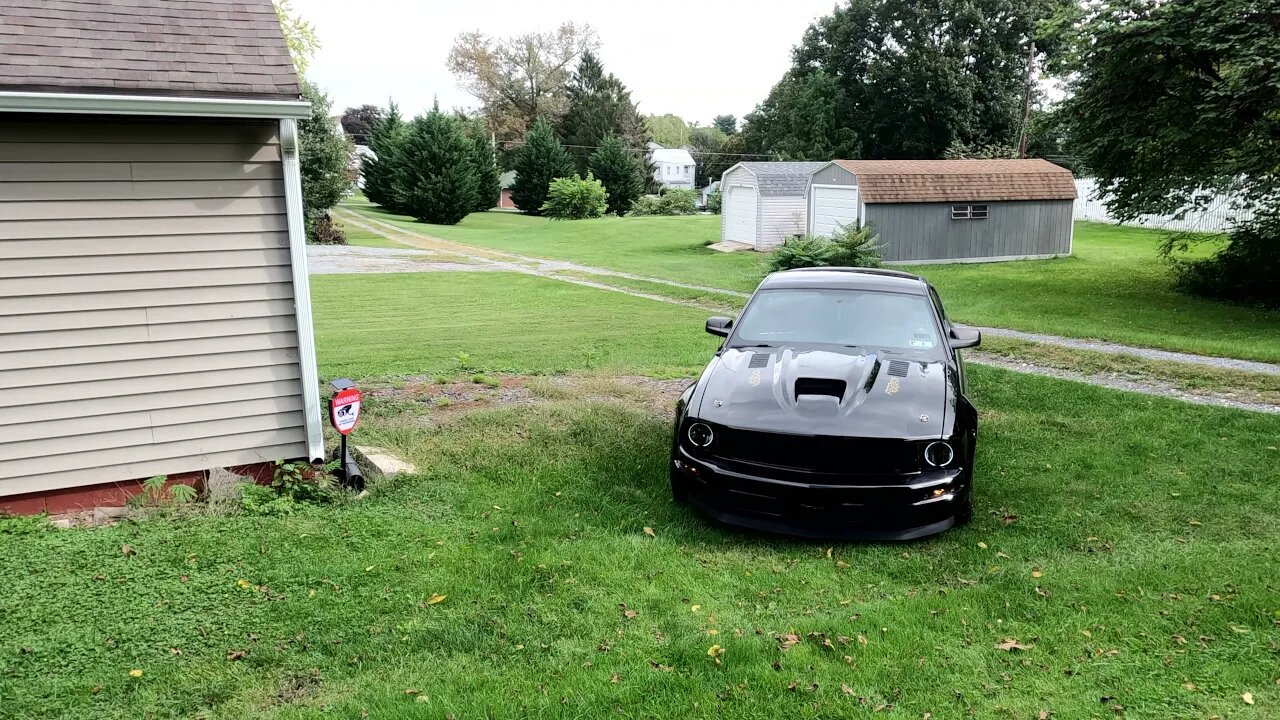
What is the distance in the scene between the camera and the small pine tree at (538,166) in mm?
52469

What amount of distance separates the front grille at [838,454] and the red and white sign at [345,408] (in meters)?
2.67

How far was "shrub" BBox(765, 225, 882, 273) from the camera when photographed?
19688 mm

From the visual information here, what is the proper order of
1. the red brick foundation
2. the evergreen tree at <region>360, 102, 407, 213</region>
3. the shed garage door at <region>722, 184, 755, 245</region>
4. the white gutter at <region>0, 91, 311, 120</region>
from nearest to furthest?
the white gutter at <region>0, 91, 311, 120</region> → the red brick foundation → the shed garage door at <region>722, 184, 755, 245</region> → the evergreen tree at <region>360, 102, 407, 213</region>

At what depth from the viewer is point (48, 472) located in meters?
5.95

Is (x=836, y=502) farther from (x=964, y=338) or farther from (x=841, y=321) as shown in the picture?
(x=964, y=338)

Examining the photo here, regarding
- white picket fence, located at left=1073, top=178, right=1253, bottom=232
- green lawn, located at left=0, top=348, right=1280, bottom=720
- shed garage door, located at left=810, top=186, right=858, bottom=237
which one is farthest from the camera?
Result: white picket fence, located at left=1073, top=178, right=1253, bottom=232

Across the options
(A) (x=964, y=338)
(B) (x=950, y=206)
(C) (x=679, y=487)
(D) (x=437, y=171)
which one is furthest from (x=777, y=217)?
(C) (x=679, y=487)

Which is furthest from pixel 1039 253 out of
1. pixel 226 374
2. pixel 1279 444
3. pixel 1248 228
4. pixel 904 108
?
pixel 904 108

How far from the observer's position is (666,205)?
5309 cm

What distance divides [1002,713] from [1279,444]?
214 inches

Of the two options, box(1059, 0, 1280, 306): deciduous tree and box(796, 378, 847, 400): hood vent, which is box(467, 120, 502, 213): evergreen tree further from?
box(796, 378, 847, 400): hood vent

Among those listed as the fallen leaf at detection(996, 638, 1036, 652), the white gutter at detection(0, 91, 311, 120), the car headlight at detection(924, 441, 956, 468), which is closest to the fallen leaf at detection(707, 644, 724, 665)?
the fallen leaf at detection(996, 638, 1036, 652)

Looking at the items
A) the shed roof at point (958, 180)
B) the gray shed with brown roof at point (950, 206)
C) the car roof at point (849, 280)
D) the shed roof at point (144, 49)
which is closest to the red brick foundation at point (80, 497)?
the shed roof at point (144, 49)

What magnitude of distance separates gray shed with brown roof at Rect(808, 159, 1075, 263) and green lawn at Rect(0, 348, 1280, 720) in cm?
1873
